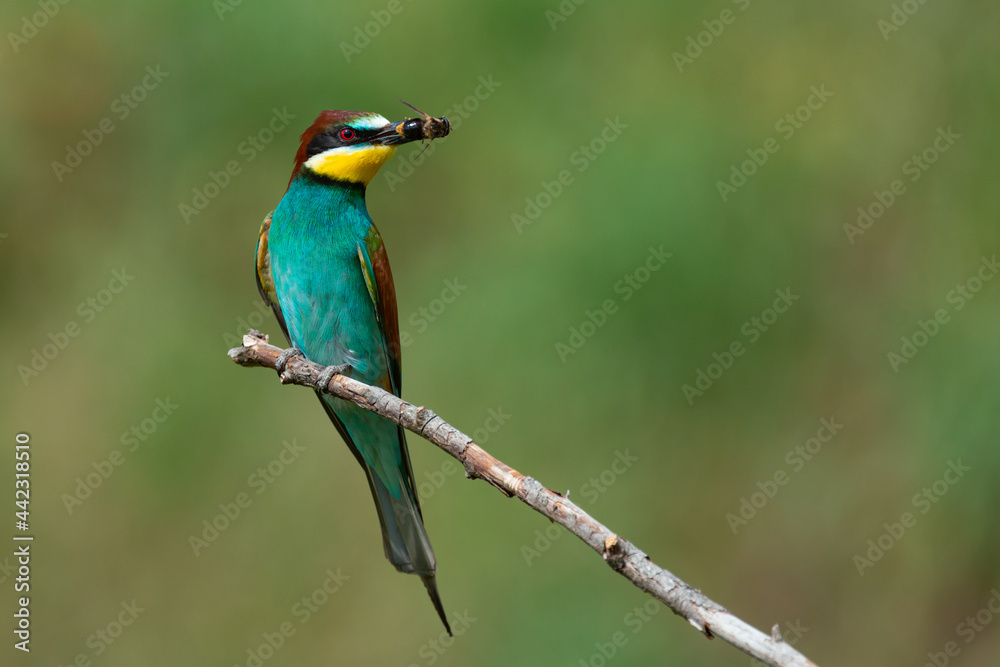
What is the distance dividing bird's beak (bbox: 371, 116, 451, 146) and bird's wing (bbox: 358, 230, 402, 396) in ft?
1.13

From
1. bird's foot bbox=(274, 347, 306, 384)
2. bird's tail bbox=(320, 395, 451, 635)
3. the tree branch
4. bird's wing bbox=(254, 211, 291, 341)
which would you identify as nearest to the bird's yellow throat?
bird's wing bbox=(254, 211, 291, 341)

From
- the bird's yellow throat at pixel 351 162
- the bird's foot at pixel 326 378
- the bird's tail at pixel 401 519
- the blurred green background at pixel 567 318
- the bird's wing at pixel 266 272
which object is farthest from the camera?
the blurred green background at pixel 567 318

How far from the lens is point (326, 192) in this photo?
3.14 metres

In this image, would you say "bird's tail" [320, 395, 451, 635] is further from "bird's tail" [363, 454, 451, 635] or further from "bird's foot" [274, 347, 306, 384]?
"bird's foot" [274, 347, 306, 384]

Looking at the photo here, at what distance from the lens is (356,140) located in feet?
10.1

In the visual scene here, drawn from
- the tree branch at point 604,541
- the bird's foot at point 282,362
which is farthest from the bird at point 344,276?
the tree branch at point 604,541

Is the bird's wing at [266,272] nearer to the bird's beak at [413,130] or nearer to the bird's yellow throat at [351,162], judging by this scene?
the bird's yellow throat at [351,162]

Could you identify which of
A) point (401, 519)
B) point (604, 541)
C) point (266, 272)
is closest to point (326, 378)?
point (401, 519)

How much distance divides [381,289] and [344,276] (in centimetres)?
14

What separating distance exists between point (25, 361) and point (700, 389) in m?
3.46

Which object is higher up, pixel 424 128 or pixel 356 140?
pixel 424 128

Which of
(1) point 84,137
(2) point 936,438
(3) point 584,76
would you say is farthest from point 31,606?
(2) point 936,438

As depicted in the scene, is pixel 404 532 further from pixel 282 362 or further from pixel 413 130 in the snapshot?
pixel 413 130

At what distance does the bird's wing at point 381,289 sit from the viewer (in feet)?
10.3
